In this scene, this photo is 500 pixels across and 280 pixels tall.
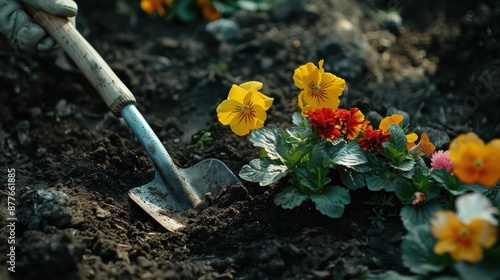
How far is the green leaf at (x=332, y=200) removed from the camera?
9.91 feet

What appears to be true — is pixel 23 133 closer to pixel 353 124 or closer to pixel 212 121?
pixel 212 121

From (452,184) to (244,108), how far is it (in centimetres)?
109

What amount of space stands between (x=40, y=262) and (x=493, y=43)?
11.5 ft

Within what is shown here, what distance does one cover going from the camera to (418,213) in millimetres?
3020

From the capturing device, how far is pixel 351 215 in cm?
327

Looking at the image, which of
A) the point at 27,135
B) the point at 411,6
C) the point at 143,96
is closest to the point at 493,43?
the point at 411,6

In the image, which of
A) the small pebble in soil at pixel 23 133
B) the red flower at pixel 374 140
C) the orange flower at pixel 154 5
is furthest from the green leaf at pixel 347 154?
the orange flower at pixel 154 5

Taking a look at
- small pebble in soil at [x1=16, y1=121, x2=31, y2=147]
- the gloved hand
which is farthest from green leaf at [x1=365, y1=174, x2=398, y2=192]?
small pebble in soil at [x1=16, y1=121, x2=31, y2=147]

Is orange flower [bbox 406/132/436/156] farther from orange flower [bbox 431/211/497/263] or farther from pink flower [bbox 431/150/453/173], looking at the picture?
orange flower [bbox 431/211/497/263]

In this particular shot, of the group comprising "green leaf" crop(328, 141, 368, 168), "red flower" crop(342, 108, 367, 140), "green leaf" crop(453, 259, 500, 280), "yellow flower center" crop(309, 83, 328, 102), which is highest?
"yellow flower center" crop(309, 83, 328, 102)

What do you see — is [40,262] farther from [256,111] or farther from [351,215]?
[351,215]

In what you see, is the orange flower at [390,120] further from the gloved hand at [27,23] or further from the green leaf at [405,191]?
the gloved hand at [27,23]

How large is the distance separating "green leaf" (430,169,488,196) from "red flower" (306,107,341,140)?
0.51 metres

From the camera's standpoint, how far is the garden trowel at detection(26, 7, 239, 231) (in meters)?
3.49
